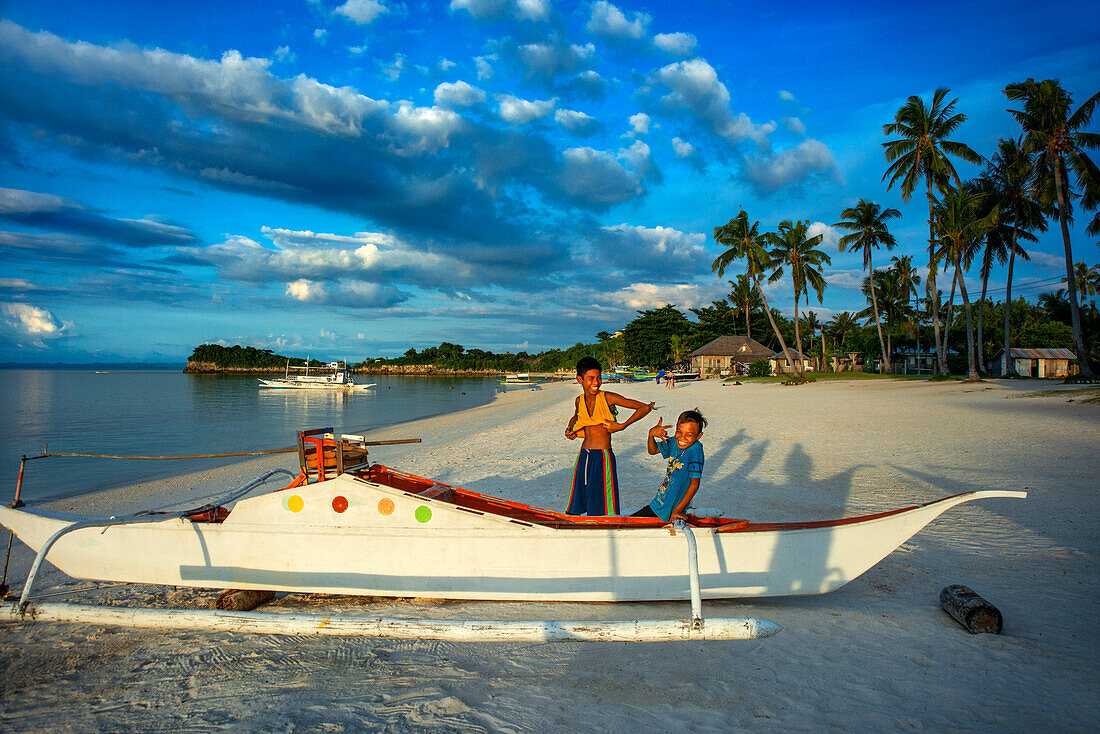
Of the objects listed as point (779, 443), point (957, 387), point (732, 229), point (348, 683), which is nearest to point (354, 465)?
point (348, 683)

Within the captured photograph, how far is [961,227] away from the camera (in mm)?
24266

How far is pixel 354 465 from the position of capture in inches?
150

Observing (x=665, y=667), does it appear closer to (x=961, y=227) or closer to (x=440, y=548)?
(x=440, y=548)

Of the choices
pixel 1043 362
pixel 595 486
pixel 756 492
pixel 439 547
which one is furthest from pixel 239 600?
pixel 1043 362

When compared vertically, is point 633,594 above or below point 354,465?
below

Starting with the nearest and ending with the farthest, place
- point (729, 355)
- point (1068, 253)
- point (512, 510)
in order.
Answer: point (512, 510), point (1068, 253), point (729, 355)

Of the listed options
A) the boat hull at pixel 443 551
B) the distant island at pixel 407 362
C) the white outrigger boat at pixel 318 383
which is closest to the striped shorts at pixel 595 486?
the boat hull at pixel 443 551

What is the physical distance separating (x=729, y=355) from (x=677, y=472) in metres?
43.4

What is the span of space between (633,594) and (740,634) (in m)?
0.70

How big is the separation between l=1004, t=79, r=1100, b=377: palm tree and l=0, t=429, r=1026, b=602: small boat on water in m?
22.7

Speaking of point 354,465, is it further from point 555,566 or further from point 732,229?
point 732,229

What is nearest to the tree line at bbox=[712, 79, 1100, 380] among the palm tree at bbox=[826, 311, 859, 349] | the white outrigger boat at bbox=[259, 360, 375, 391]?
the palm tree at bbox=[826, 311, 859, 349]

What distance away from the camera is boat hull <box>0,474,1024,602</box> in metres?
3.37

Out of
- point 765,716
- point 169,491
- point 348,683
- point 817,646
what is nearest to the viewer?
point 765,716
